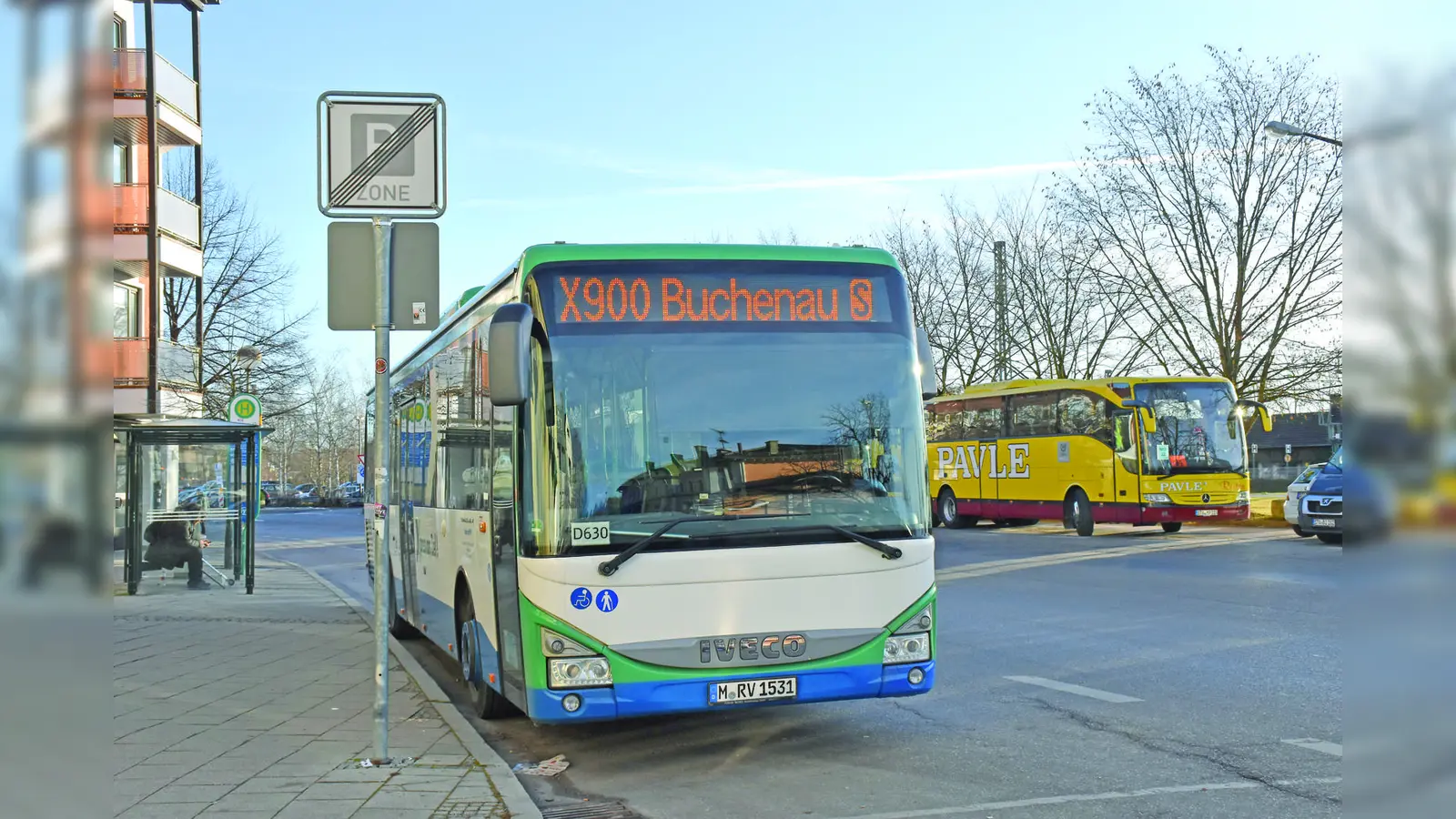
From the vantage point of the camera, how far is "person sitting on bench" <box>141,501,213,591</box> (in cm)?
1994

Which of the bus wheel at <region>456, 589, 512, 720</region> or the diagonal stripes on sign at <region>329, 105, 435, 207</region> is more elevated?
the diagonal stripes on sign at <region>329, 105, 435, 207</region>

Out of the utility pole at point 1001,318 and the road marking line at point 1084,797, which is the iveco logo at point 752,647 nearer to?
the road marking line at point 1084,797

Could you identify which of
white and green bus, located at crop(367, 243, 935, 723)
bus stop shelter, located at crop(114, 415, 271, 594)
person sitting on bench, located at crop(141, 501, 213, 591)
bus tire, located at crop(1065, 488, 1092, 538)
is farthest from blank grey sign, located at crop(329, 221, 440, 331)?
bus tire, located at crop(1065, 488, 1092, 538)

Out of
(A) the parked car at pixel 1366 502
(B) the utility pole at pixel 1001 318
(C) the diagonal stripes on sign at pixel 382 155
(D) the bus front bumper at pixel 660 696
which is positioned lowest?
(D) the bus front bumper at pixel 660 696

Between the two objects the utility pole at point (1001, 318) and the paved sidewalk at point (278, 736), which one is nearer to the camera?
the paved sidewalk at point (278, 736)

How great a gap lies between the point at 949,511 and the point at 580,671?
Result: 1212 inches

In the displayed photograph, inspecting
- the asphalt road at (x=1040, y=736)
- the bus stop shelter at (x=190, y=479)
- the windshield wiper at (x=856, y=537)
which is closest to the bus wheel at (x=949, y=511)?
the bus stop shelter at (x=190, y=479)

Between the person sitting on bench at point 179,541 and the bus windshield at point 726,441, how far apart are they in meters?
14.7

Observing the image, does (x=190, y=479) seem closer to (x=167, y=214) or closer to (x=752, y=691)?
(x=167, y=214)

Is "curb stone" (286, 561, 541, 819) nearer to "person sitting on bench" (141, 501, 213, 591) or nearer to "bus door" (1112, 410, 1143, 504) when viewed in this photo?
"person sitting on bench" (141, 501, 213, 591)

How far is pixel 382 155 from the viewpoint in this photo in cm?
740

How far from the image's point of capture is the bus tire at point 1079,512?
30422 mm

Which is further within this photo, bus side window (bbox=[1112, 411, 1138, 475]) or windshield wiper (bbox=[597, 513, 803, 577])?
bus side window (bbox=[1112, 411, 1138, 475])

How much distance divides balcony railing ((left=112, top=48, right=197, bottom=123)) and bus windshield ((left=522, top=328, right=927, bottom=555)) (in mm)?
25177
